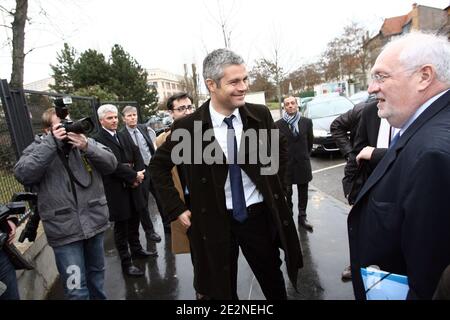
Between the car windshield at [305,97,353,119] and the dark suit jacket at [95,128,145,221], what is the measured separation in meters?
8.32

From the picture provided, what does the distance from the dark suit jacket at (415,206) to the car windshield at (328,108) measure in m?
10.1

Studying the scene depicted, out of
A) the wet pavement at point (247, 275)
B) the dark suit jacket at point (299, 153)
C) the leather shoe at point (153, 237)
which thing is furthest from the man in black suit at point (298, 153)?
the leather shoe at point (153, 237)

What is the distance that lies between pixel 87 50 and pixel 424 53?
25.0 metres

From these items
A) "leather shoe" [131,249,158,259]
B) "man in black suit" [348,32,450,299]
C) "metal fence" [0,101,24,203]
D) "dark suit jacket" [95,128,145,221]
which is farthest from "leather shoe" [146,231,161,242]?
"man in black suit" [348,32,450,299]

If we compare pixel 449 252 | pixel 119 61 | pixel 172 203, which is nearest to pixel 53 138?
pixel 172 203

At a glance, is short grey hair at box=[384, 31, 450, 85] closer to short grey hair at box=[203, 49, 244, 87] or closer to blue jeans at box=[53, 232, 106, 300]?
short grey hair at box=[203, 49, 244, 87]

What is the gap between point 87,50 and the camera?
23.0 m

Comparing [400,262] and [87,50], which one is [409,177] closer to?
[400,262]

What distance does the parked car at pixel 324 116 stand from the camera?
9906 mm

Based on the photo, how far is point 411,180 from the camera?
126 centimetres

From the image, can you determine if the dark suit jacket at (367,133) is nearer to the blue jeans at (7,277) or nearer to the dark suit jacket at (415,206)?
the dark suit jacket at (415,206)

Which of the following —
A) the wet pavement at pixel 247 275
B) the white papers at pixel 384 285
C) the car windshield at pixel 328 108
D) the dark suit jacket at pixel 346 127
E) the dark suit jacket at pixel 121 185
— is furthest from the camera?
the car windshield at pixel 328 108

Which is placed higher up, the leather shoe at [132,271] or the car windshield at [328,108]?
the car windshield at [328,108]

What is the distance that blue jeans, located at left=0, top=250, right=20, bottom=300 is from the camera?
221 centimetres
